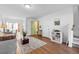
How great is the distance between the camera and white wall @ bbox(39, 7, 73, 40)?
6.50 feet

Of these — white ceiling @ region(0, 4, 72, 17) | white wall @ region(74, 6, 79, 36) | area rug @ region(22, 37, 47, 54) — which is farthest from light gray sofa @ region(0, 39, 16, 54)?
white wall @ region(74, 6, 79, 36)

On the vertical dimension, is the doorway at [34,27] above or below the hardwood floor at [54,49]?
above

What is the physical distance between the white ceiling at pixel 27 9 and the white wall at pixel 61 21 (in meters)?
0.11

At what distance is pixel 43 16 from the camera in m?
2.19

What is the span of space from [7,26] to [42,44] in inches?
Answer: 38.0

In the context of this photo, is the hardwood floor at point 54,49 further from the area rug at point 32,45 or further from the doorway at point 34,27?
the doorway at point 34,27

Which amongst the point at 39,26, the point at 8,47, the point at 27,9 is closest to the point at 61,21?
the point at 39,26

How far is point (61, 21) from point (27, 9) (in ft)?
2.83

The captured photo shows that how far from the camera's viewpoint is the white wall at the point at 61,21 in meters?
1.98

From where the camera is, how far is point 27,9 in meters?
2.01

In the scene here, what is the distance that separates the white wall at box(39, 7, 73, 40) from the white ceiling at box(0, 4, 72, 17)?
0.36 feet

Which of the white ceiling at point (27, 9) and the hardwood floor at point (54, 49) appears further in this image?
the hardwood floor at point (54, 49)

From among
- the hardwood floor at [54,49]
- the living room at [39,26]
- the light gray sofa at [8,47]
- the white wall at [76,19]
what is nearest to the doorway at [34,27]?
the living room at [39,26]
